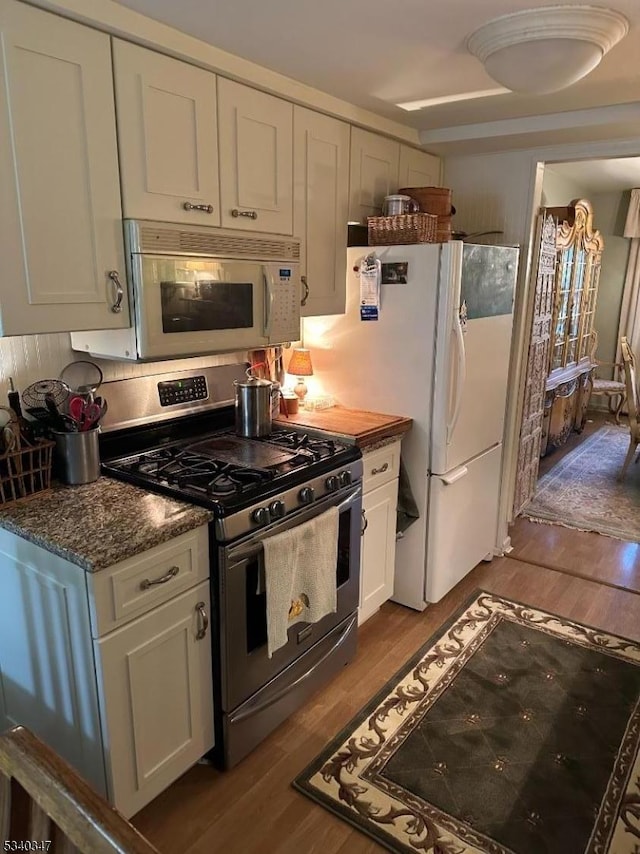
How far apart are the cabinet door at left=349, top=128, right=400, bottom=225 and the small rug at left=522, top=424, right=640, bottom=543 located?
243cm

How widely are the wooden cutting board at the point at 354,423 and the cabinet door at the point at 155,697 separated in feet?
3.04

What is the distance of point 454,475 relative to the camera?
2826mm

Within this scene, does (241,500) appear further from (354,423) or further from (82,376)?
(354,423)

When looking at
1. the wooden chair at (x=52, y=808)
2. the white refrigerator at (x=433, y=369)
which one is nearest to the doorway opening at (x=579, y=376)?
the white refrigerator at (x=433, y=369)

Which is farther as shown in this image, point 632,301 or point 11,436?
point 632,301

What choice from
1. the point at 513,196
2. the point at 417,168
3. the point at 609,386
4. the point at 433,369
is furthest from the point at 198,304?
the point at 609,386

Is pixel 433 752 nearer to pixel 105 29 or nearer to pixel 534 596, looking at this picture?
pixel 534 596

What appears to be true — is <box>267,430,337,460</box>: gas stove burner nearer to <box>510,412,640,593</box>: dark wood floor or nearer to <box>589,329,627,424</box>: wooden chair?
<box>510,412,640,593</box>: dark wood floor

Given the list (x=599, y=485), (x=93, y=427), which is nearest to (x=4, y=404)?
(x=93, y=427)

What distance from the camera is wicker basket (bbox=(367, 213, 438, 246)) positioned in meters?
2.59

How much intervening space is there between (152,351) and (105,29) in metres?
0.89

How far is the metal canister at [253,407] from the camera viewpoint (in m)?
2.39

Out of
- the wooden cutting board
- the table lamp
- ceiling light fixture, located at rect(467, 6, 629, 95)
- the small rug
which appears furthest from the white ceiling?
the small rug

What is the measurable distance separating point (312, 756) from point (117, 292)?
5.44 feet
